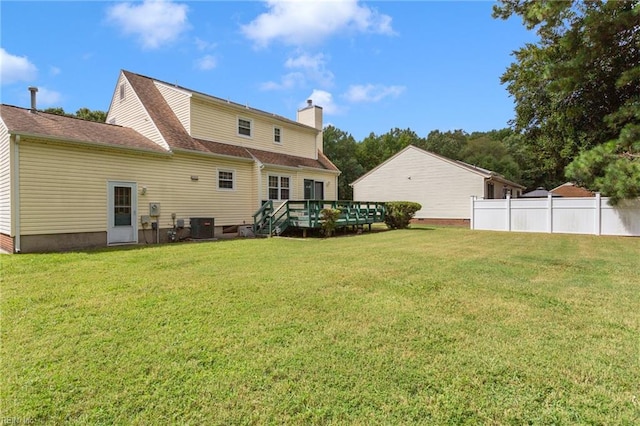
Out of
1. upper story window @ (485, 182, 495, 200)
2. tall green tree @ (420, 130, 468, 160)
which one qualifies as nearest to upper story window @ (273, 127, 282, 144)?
upper story window @ (485, 182, 495, 200)

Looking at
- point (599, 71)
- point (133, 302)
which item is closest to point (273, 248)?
point (133, 302)

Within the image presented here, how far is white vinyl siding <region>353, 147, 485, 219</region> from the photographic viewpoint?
22.1 metres

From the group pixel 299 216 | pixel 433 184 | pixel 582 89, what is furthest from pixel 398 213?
pixel 582 89

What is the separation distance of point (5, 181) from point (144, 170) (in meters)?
3.58

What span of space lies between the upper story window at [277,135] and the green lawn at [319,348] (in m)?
12.1

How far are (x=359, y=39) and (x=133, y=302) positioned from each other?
39.8 ft

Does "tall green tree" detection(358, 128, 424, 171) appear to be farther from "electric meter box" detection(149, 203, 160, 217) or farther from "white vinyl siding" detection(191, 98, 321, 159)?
"electric meter box" detection(149, 203, 160, 217)

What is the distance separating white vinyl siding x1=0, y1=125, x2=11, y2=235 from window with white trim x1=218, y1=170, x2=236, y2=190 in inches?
253

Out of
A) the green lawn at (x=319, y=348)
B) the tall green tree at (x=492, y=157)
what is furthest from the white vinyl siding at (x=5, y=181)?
the tall green tree at (x=492, y=157)

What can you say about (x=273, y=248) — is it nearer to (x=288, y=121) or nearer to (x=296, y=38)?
(x=296, y=38)

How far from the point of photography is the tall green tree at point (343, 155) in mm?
44906

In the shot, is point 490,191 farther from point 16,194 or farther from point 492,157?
point 492,157

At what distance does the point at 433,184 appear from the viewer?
23469 mm

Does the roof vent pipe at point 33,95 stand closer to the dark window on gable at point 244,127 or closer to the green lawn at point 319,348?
the dark window on gable at point 244,127
